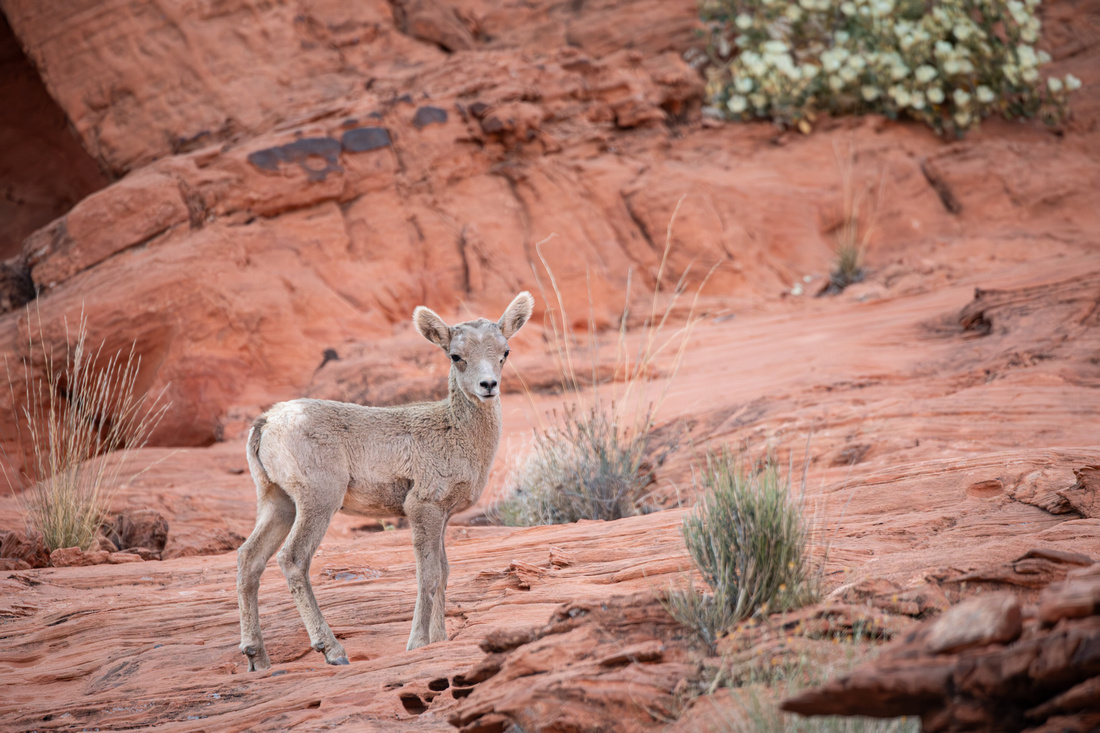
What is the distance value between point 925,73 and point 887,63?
693 mm

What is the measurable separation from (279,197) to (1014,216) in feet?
40.0

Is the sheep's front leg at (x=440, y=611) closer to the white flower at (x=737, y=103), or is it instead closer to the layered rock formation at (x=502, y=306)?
the layered rock formation at (x=502, y=306)

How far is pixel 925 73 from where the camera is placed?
15750 millimetres

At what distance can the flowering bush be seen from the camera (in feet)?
52.3

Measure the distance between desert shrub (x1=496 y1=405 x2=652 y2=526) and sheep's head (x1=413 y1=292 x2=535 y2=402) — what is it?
185 centimetres

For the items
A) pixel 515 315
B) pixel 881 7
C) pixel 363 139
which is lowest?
pixel 515 315

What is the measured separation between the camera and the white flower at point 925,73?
15.7 meters

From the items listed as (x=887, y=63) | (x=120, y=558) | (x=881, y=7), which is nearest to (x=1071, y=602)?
(x=120, y=558)

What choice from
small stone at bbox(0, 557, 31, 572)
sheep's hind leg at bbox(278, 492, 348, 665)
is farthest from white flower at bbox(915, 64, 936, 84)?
small stone at bbox(0, 557, 31, 572)

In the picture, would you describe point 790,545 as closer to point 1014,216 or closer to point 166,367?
point 166,367

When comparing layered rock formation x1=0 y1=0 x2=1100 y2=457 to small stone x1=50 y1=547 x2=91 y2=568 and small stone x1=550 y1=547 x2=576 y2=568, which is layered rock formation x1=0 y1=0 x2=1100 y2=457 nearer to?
small stone x1=50 y1=547 x2=91 y2=568

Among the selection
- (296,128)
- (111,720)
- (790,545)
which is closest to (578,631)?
(790,545)

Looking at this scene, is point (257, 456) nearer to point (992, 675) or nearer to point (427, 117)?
point (992, 675)

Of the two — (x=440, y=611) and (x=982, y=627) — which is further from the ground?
(x=982, y=627)
